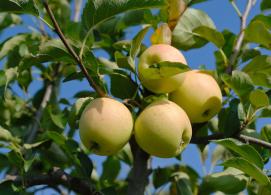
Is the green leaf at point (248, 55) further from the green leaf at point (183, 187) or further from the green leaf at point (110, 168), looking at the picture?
the green leaf at point (110, 168)

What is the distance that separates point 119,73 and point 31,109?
3.42 feet

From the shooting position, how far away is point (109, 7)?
99 cm

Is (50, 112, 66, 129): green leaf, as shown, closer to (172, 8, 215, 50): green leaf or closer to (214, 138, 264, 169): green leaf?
(172, 8, 215, 50): green leaf

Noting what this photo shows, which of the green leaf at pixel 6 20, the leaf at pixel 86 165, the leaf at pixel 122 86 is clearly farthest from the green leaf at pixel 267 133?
the green leaf at pixel 6 20

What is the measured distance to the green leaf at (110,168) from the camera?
184 cm

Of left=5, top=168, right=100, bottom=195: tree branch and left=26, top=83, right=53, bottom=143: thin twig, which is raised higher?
left=5, top=168, right=100, bottom=195: tree branch

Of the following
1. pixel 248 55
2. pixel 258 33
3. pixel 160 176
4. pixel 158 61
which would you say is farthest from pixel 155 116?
pixel 160 176

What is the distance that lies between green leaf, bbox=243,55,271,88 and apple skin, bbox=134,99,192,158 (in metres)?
0.24

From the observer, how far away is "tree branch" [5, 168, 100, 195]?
4.24 feet

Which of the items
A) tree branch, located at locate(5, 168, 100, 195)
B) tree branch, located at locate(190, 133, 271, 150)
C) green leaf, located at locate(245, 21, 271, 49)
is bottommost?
tree branch, located at locate(5, 168, 100, 195)

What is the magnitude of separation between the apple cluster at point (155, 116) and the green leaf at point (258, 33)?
0.19 meters

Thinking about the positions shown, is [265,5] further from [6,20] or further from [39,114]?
[6,20]

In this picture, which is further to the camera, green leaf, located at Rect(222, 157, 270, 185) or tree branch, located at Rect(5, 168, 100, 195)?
tree branch, located at Rect(5, 168, 100, 195)

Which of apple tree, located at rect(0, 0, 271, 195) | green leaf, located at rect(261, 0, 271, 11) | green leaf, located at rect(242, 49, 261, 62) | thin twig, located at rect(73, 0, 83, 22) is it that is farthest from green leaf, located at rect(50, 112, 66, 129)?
thin twig, located at rect(73, 0, 83, 22)
